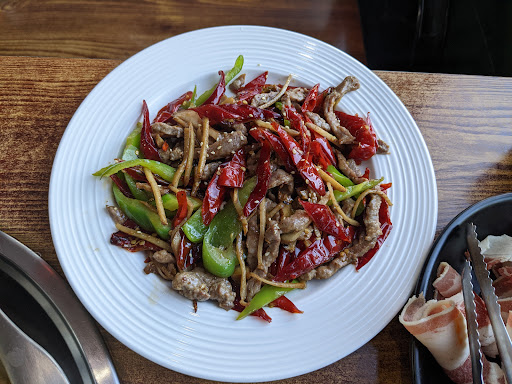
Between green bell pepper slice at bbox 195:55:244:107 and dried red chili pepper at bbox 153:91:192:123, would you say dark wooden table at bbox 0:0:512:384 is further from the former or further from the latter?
green bell pepper slice at bbox 195:55:244:107

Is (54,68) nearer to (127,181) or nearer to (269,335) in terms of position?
(127,181)

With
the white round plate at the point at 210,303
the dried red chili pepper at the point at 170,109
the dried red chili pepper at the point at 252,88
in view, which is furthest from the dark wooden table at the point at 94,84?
the dried red chili pepper at the point at 252,88

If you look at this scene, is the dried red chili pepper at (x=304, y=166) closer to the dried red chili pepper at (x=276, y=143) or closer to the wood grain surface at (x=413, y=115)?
the dried red chili pepper at (x=276, y=143)

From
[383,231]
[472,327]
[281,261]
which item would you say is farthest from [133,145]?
[472,327]

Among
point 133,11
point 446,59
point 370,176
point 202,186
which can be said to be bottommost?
point 446,59

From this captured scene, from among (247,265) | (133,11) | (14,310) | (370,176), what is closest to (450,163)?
(370,176)

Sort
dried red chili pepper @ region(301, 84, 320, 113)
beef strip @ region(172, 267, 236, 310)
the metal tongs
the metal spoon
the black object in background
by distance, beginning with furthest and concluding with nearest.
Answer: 1. the black object in background
2. dried red chili pepper @ region(301, 84, 320, 113)
3. beef strip @ region(172, 267, 236, 310)
4. the metal spoon
5. the metal tongs

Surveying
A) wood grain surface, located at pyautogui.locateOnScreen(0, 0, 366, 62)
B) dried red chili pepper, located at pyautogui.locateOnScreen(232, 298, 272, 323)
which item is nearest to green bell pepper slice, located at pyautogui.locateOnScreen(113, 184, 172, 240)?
dried red chili pepper, located at pyautogui.locateOnScreen(232, 298, 272, 323)
